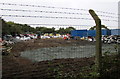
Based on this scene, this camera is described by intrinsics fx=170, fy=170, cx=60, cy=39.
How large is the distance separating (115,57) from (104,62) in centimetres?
52

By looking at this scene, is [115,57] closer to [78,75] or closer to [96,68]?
[96,68]

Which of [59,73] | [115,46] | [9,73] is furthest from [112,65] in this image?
[9,73]

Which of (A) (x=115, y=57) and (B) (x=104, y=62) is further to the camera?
(A) (x=115, y=57)

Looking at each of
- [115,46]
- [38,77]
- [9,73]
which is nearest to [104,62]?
[115,46]

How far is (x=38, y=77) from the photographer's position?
3.72 m

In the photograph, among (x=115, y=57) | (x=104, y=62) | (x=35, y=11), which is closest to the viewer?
(x=35, y=11)

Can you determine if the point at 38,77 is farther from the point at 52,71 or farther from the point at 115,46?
the point at 115,46

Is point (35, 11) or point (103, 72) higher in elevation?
point (35, 11)

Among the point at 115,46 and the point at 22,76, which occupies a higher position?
the point at 115,46

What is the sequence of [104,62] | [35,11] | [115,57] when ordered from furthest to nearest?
[115,57]
[104,62]
[35,11]

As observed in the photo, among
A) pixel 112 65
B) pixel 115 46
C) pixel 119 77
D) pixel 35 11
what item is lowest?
pixel 119 77

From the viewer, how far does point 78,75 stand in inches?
147

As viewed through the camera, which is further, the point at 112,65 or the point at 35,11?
the point at 112,65

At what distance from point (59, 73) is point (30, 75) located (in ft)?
2.12
